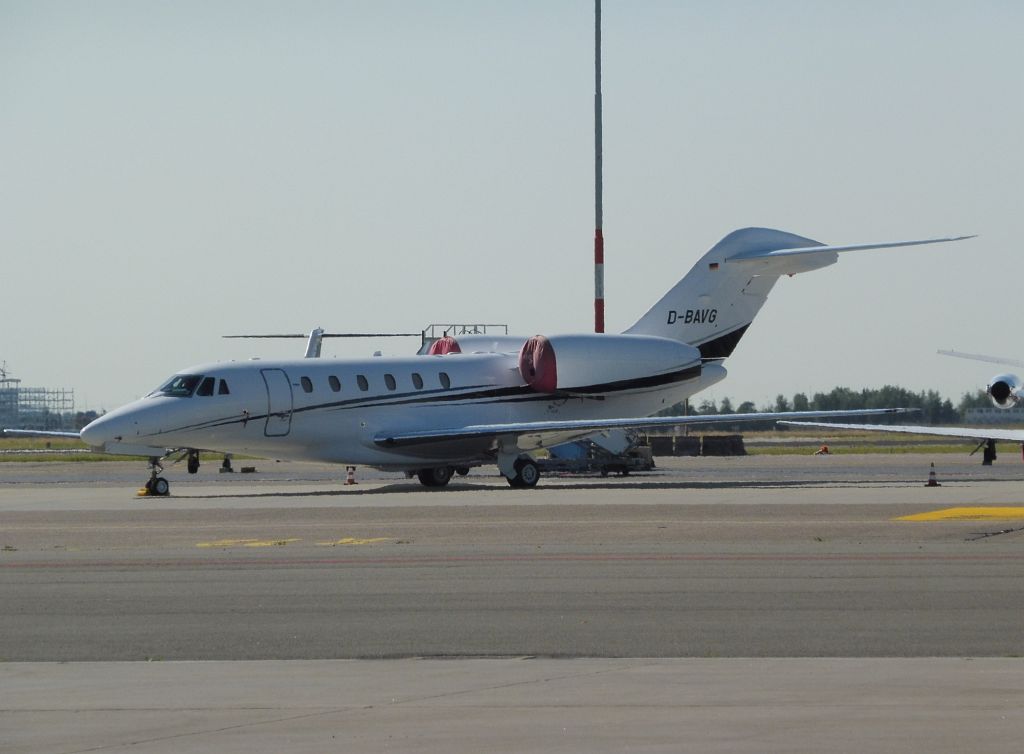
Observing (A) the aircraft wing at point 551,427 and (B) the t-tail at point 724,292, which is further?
(B) the t-tail at point 724,292

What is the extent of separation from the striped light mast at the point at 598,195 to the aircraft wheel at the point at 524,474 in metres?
8.55

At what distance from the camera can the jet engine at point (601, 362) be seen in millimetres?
40625

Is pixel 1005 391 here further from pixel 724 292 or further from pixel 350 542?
pixel 350 542

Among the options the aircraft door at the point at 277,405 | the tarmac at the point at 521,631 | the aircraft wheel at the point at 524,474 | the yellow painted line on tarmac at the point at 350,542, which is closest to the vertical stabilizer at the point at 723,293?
the aircraft wheel at the point at 524,474

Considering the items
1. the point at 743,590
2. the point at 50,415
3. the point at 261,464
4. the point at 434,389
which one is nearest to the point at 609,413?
the point at 434,389

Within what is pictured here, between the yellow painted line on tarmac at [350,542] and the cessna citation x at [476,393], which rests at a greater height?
the cessna citation x at [476,393]

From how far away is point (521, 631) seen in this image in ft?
40.9

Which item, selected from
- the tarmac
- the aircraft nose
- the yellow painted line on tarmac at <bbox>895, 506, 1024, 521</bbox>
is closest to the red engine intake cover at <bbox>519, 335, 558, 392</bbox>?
the aircraft nose

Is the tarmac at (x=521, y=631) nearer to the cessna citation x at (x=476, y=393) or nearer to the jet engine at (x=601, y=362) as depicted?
the cessna citation x at (x=476, y=393)

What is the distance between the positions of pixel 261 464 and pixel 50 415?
9723 cm

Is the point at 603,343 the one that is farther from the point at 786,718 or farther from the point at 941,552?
the point at 786,718

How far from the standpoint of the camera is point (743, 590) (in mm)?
14828

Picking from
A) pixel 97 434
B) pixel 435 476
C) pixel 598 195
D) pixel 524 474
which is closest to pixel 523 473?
pixel 524 474

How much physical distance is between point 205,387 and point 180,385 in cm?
62
